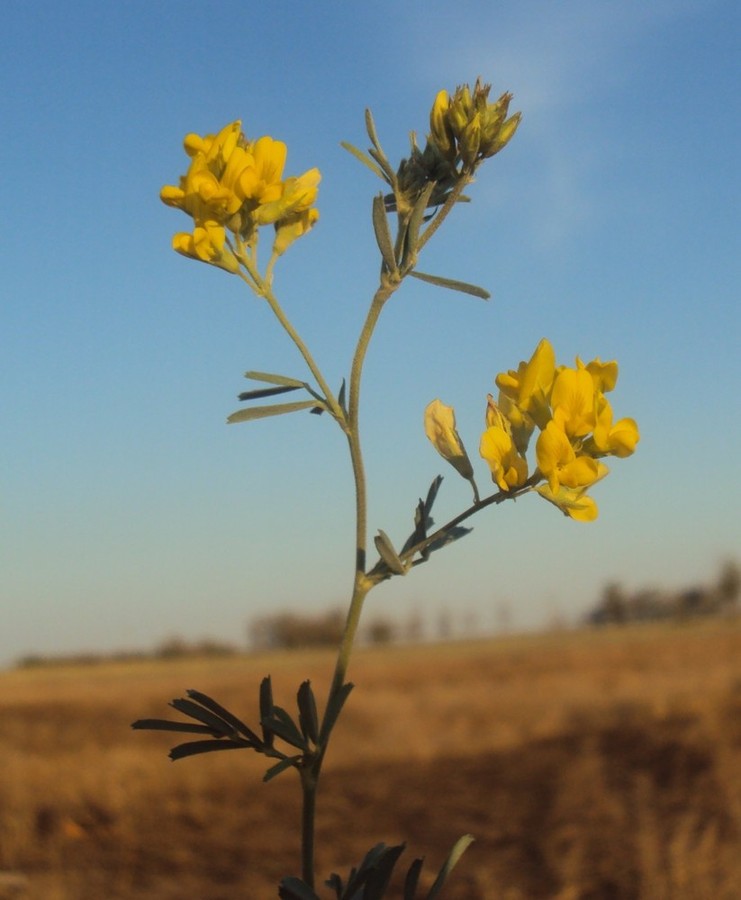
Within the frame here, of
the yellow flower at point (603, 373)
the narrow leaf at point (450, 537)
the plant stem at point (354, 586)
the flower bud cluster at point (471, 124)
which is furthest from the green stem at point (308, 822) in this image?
the flower bud cluster at point (471, 124)

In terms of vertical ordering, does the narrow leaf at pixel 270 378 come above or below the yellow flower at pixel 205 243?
below

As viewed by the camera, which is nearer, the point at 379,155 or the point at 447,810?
the point at 379,155

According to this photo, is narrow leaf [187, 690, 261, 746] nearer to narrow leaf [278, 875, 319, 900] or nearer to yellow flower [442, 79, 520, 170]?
narrow leaf [278, 875, 319, 900]

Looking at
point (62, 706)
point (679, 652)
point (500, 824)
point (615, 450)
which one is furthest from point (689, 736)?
point (679, 652)

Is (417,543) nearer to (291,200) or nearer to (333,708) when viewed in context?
(333,708)

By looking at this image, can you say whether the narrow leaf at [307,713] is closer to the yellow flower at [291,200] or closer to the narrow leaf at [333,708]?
the narrow leaf at [333,708]

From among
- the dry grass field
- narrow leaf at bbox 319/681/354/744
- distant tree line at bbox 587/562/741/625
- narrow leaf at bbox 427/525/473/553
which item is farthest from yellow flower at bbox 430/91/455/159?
distant tree line at bbox 587/562/741/625

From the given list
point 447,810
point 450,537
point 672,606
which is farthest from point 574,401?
point 672,606
